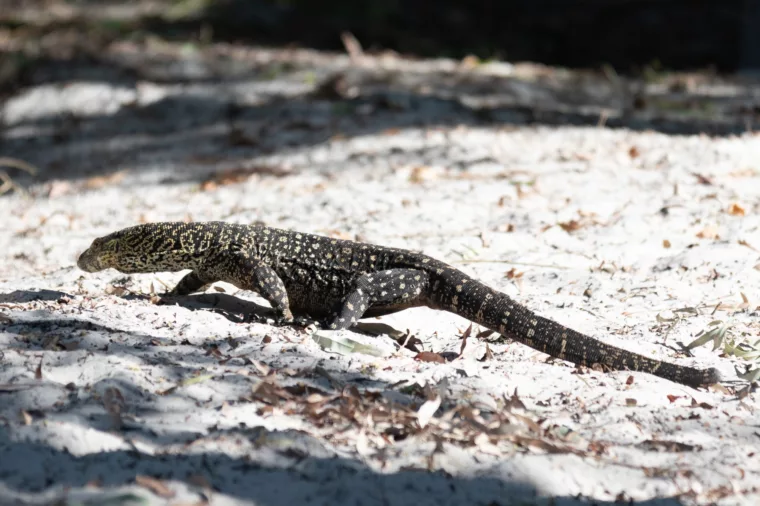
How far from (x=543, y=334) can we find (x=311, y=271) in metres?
1.70

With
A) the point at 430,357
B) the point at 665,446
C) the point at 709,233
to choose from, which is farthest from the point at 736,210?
the point at 665,446

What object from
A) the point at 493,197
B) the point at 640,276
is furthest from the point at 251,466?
the point at 493,197

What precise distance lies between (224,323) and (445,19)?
47.3 ft

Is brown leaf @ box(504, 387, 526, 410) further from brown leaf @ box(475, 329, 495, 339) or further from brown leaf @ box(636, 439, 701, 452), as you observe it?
brown leaf @ box(475, 329, 495, 339)

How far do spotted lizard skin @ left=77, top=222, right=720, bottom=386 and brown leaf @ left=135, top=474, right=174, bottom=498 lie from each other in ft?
7.29

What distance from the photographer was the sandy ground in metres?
3.43

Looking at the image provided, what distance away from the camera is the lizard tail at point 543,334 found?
4535mm

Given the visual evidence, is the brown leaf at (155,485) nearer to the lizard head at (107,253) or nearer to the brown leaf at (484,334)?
the brown leaf at (484,334)

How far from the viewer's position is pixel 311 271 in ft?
18.7

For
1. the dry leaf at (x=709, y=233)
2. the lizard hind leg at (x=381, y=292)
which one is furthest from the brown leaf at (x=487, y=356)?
the dry leaf at (x=709, y=233)

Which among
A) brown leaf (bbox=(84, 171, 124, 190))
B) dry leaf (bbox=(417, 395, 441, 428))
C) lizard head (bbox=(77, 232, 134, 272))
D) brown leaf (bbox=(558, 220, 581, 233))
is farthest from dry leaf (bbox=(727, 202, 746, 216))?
brown leaf (bbox=(84, 171, 124, 190))

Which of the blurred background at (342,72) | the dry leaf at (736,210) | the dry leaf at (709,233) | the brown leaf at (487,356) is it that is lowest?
the brown leaf at (487,356)

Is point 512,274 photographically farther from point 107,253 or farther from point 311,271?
point 107,253

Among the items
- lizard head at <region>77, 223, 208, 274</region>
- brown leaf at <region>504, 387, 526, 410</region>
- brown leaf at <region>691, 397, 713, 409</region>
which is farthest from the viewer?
lizard head at <region>77, 223, 208, 274</region>
